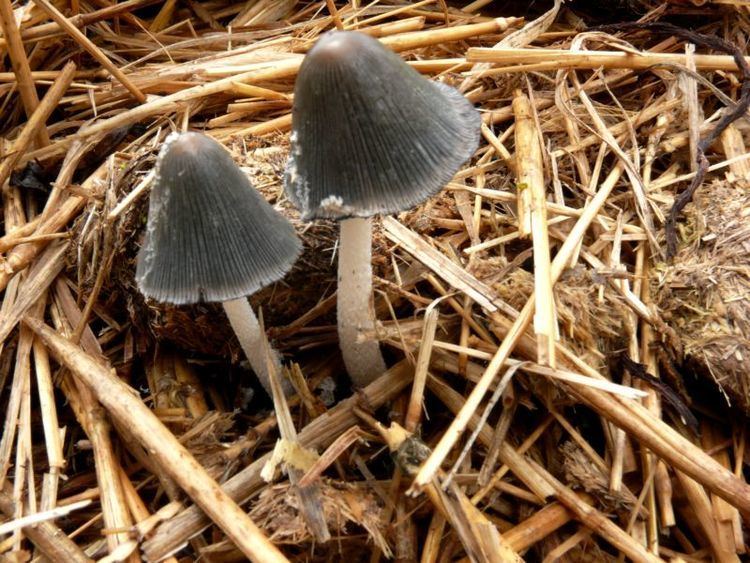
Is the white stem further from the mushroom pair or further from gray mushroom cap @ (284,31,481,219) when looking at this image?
gray mushroom cap @ (284,31,481,219)

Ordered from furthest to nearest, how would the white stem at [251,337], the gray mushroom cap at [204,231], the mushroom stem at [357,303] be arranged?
the white stem at [251,337], the mushroom stem at [357,303], the gray mushroom cap at [204,231]

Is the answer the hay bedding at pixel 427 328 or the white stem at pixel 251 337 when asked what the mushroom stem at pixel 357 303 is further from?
the white stem at pixel 251 337

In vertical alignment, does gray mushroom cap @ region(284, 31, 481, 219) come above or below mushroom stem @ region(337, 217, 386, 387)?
above

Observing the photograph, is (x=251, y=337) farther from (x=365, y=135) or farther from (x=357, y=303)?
(x=365, y=135)

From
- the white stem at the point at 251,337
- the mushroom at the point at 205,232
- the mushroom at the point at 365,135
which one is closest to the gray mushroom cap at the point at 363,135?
the mushroom at the point at 365,135

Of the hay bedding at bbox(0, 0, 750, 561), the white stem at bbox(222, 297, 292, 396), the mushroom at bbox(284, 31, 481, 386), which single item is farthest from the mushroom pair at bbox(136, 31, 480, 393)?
the hay bedding at bbox(0, 0, 750, 561)

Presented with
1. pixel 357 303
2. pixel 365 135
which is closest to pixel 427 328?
pixel 357 303
